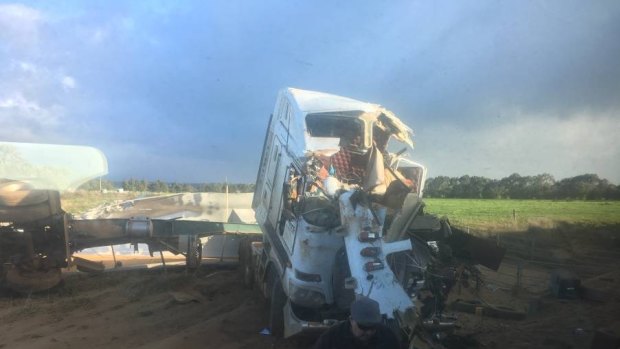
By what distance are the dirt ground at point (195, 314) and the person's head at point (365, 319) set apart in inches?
159

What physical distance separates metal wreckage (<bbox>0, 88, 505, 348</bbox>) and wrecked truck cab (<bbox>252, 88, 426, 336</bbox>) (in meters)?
0.02

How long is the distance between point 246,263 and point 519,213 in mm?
14595

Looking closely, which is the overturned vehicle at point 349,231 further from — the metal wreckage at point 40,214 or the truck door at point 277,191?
the metal wreckage at point 40,214

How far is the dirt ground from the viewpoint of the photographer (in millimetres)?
7695

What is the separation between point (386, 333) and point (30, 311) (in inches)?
327

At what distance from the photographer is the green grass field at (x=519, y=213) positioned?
13602mm

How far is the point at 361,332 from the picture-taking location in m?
3.37

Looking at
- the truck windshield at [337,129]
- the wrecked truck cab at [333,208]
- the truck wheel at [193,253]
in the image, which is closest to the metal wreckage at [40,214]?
the truck wheel at [193,253]

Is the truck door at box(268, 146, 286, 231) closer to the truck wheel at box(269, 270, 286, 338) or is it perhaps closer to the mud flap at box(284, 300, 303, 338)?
the truck wheel at box(269, 270, 286, 338)

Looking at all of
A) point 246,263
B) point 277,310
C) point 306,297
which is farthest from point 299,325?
point 246,263

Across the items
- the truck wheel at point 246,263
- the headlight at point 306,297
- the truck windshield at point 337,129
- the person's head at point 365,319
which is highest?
the truck windshield at point 337,129

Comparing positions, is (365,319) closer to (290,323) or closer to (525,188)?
(290,323)

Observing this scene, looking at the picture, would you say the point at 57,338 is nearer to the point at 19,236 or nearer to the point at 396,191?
the point at 19,236

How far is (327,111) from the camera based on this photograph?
808 cm
